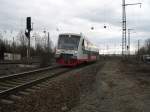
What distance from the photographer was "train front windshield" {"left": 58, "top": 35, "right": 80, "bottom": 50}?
1193 inches

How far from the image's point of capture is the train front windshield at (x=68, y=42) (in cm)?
3030

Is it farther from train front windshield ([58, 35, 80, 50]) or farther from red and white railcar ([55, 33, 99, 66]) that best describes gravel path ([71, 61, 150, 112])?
train front windshield ([58, 35, 80, 50])

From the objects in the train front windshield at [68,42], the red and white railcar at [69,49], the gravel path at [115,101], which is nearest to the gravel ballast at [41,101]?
the gravel path at [115,101]

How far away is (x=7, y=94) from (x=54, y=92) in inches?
87.4

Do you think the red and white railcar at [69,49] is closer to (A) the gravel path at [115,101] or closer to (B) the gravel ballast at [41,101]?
(A) the gravel path at [115,101]

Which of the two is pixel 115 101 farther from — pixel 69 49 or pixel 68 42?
pixel 68 42

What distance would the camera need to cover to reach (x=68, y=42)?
3067 centimetres

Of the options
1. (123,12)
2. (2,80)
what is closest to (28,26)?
(2,80)

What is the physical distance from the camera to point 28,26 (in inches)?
1096

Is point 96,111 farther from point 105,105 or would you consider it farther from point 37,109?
point 37,109

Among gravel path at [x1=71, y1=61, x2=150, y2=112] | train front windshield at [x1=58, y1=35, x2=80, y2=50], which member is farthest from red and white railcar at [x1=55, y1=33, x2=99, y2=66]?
gravel path at [x1=71, y1=61, x2=150, y2=112]

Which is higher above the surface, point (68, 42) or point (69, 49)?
point (68, 42)

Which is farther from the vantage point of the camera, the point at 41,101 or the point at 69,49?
the point at 69,49

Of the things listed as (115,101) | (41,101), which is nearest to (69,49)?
(41,101)
